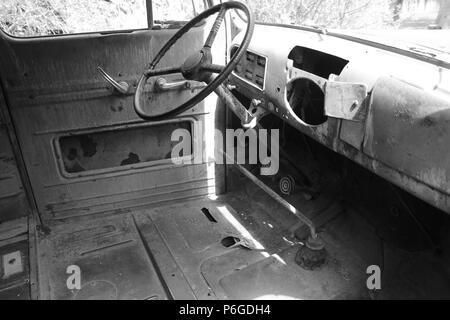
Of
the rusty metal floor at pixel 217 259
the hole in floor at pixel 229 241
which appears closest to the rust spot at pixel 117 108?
the rusty metal floor at pixel 217 259

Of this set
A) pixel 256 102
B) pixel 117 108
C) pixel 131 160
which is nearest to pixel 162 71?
pixel 117 108

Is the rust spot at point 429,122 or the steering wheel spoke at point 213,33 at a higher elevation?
the steering wheel spoke at point 213,33

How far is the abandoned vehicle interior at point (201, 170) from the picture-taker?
70.6 inches

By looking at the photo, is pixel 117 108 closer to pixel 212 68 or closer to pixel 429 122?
pixel 212 68

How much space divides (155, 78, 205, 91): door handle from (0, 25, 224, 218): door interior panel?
3cm

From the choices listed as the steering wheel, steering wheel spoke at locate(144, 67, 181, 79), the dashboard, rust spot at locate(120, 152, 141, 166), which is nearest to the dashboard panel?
the dashboard

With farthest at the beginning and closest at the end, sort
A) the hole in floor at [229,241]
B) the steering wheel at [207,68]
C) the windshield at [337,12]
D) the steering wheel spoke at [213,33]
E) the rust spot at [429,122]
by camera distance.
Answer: the windshield at [337,12] < the hole in floor at [229,241] < the steering wheel spoke at [213,33] < the steering wheel at [207,68] < the rust spot at [429,122]

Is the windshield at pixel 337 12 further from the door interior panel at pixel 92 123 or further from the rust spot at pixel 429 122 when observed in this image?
the rust spot at pixel 429 122

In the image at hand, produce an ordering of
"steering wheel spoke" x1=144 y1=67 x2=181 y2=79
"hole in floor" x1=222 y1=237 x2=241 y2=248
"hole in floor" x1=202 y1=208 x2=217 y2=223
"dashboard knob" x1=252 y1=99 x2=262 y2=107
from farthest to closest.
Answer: "hole in floor" x1=202 y1=208 x2=217 y2=223, "hole in floor" x1=222 y1=237 x2=241 y2=248, "dashboard knob" x1=252 y1=99 x2=262 y2=107, "steering wheel spoke" x1=144 y1=67 x2=181 y2=79

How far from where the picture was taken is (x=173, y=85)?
2.22m

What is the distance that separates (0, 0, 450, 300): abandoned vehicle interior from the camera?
5.88ft

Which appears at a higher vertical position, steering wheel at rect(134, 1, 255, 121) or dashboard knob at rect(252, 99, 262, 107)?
steering wheel at rect(134, 1, 255, 121)

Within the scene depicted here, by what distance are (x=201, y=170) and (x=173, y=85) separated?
24.0 inches

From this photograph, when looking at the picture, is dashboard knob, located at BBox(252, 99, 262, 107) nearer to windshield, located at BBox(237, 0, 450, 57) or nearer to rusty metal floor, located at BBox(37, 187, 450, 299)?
rusty metal floor, located at BBox(37, 187, 450, 299)
